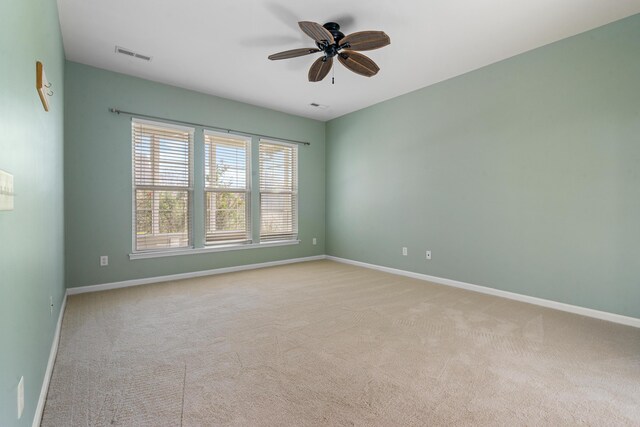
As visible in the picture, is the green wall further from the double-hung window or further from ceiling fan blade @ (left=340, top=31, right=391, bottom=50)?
the double-hung window

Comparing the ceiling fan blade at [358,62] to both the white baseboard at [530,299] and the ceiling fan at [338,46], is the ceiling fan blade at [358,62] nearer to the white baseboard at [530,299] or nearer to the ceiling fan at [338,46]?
the ceiling fan at [338,46]

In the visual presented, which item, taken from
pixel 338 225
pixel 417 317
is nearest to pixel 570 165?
pixel 417 317

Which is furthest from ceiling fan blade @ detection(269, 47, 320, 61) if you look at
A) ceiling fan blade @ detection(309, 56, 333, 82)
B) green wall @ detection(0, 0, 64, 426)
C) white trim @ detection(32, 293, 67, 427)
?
white trim @ detection(32, 293, 67, 427)

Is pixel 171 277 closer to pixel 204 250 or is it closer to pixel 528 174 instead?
pixel 204 250

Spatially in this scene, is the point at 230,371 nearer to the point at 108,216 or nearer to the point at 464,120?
the point at 108,216

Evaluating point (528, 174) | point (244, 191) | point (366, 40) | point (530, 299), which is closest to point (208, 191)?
point (244, 191)

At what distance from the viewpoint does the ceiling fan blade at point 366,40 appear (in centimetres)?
250

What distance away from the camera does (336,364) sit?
6.80ft

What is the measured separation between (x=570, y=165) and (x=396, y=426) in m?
3.14

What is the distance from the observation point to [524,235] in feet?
11.3

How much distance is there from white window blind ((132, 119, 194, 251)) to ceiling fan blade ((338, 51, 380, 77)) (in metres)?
2.61

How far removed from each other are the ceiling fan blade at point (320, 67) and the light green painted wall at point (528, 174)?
189cm

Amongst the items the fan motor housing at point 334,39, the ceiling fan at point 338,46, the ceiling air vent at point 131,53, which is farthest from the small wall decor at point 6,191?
the ceiling air vent at point 131,53

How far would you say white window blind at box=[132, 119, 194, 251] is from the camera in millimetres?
4074
